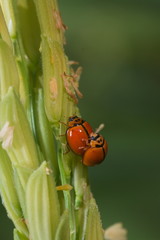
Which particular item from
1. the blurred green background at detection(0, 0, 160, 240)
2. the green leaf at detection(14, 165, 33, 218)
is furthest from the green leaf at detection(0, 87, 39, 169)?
the blurred green background at detection(0, 0, 160, 240)

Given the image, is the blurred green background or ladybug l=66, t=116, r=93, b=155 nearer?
ladybug l=66, t=116, r=93, b=155

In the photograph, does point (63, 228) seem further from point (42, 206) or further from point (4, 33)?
point (4, 33)

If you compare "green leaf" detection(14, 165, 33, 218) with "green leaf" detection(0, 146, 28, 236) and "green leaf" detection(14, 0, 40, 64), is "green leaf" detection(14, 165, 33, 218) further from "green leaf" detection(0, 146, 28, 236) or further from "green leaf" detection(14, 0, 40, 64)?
"green leaf" detection(14, 0, 40, 64)

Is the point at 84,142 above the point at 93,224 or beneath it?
above

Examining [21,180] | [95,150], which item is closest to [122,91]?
[95,150]

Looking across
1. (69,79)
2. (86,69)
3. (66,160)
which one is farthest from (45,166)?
(86,69)

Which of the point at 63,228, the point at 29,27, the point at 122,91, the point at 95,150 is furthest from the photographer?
the point at 122,91
